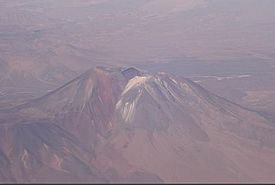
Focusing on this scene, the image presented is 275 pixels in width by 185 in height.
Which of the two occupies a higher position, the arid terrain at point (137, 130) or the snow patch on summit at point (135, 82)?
the snow patch on summit at point (135, 82)

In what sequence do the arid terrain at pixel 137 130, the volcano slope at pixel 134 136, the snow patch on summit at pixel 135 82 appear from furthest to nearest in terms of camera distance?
the snow patch on summit at pixel 135 82, the arid terrain at pixel 137 130, the volcano slope at pixel 134 136

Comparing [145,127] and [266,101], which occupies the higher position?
[145,127]

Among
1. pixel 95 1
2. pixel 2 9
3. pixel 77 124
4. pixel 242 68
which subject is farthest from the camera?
pixel 95 1

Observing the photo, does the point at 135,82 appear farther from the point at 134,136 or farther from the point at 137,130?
the point at 134,136

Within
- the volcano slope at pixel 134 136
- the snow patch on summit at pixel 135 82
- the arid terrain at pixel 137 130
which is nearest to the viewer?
the volcano slope at pixel 134 136

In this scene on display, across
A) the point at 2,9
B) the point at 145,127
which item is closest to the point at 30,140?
the point at 145,127

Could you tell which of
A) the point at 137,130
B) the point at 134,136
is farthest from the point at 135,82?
the point at 134,136

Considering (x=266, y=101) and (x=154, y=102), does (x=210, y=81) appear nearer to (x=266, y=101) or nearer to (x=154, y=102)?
(x=266, y=101)

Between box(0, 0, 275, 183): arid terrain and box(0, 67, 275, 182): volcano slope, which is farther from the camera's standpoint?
box(0, 0, 275, 183): arid terrain
